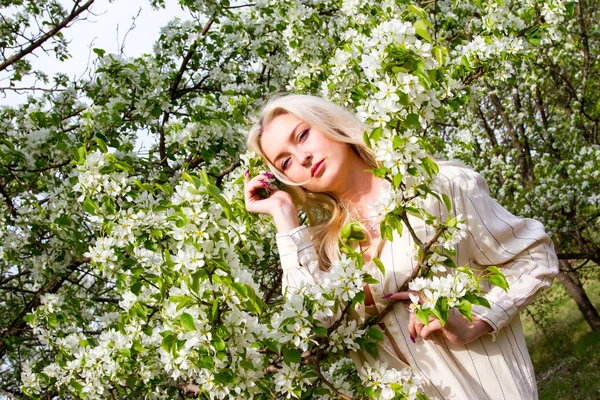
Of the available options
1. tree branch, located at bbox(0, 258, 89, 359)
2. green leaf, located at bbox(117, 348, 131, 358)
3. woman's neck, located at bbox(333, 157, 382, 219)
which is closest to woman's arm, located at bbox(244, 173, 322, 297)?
woman's neck, located at bbox(333, 157, 382, 219)

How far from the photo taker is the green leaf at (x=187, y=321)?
1.50 meters

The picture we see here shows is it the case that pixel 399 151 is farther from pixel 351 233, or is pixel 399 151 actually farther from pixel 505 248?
pixel 505 248

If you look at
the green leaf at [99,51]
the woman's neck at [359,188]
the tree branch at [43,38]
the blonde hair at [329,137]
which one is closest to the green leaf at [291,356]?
the blonde hair at [329,137]

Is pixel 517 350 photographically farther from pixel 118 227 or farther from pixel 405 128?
pixel 118 227

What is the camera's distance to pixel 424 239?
2027 mm

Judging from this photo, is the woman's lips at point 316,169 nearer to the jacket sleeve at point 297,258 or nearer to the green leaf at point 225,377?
the jacket sleeve at point 297,258

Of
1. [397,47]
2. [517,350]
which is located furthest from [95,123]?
[517,350]

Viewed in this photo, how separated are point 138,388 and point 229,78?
8.00 ft

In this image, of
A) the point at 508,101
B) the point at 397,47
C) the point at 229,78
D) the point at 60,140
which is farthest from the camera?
the point at 508,101

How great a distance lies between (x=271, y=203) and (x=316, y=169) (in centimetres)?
21

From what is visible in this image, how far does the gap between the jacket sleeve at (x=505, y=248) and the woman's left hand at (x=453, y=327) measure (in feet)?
0.13

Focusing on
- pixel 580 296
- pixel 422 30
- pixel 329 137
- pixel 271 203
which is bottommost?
pixel 580 296

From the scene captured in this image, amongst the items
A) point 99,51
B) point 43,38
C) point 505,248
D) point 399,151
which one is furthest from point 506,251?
point 43,38

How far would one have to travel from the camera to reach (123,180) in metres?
2.12
